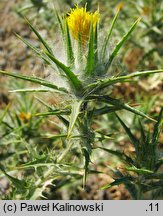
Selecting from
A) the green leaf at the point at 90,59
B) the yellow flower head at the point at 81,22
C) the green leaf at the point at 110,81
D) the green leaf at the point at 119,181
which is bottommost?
the green leaf at the point at 119,181

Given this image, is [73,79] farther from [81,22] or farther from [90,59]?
[81,22]

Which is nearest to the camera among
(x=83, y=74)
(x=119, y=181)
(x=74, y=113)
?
(x=74, y=113)

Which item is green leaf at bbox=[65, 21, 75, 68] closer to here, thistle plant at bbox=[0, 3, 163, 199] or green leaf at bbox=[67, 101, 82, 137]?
thistle plant at bbox=[0, 3, 163, 199]

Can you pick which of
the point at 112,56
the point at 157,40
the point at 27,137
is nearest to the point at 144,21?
the point at 157,40

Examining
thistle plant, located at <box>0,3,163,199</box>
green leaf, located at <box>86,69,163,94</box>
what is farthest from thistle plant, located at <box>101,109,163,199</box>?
green leaf, located at <box>86,69,163,94</box>

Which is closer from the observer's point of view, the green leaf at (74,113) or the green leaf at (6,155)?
the green leaf at (74,113)

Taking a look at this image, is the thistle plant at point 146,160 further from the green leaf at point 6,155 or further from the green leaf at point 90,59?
the green leaf at point 6,155

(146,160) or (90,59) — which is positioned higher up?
(90,59)

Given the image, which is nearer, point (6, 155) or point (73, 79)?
point (73, 79)

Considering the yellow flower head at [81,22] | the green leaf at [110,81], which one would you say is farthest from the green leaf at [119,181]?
the yellow flower head at [81,22]

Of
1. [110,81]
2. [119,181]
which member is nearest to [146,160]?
[119,181]

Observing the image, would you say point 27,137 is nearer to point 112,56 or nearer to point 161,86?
point 112,56
